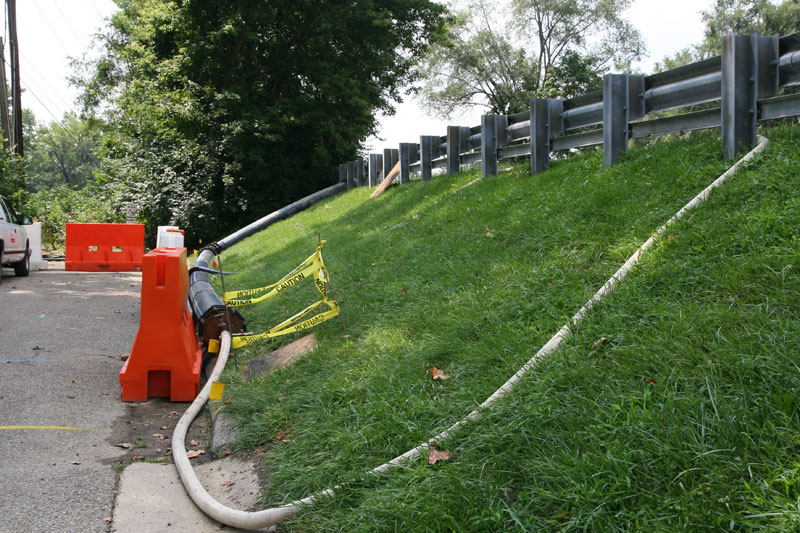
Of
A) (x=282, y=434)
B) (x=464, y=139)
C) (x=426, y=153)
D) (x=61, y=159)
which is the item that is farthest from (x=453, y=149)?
(x=61, y=159)

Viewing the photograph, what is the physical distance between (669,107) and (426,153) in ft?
27.3

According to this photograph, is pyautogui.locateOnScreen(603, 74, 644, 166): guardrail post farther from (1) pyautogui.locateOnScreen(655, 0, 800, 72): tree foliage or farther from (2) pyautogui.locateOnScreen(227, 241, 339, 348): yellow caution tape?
(1) pyautogui.locateOnScreen(655, 0, 800, 72): tree foliage

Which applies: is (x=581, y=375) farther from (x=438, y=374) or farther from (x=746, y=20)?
(x=746, y=20)

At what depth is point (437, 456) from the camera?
3.45m

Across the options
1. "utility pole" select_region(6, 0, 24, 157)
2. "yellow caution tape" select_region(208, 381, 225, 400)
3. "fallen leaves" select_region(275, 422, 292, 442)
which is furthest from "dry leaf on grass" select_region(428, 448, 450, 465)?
"utility pole" select_region(6, 0, 24, 157)

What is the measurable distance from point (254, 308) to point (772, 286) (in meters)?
7.09

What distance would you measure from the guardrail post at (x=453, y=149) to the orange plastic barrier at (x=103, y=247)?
389 inches

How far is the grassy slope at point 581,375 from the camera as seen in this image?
2.65 meters

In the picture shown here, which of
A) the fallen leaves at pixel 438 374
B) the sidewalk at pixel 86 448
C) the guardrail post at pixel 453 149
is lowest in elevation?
the sidewalk at pixel 86 448

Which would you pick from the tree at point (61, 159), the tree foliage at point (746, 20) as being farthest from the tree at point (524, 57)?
the tree at point (61, 159)

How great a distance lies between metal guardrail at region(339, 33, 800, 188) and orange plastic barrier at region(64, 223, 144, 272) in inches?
430

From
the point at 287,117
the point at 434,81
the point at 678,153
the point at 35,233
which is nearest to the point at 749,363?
the point at 678,153

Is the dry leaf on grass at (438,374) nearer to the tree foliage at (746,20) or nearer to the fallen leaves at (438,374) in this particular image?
the fallen leaves at (438,374)

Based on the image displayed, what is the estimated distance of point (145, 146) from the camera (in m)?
27.2
